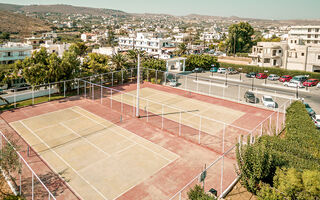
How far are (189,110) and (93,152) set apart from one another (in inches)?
546

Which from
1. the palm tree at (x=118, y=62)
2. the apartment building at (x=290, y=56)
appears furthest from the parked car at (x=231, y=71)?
the palm tree at (x=118, y=62)

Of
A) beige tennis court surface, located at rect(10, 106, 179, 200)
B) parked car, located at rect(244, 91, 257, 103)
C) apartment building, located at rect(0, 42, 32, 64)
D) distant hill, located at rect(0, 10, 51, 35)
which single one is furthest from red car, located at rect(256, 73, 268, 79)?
distant hill, located at rect(0, 10, 51, 35)

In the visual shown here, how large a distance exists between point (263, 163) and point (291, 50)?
50669 millimetres

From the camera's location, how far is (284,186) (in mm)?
12125

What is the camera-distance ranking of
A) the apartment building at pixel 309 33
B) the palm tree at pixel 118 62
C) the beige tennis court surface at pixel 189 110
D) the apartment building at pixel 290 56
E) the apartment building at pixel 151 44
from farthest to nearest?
the apartment building at pixel 151 44 < the apartment building at pixel 309 33 < the apartment building at pixel 290 56 < the palm tree at pixel 118 62 < the beige tennis court surface at pixel 189 110

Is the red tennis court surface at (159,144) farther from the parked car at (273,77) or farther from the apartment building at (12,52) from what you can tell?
the apartment building at (12,52)

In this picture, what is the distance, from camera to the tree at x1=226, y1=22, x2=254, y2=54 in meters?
82.9

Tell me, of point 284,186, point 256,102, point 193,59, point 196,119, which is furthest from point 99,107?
point 193,59

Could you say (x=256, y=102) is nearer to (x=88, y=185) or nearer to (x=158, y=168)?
(x=158, y=168)

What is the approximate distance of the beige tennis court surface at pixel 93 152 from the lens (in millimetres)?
16719

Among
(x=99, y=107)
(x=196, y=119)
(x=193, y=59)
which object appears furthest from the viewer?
(x=193, y=59)

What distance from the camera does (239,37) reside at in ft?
275

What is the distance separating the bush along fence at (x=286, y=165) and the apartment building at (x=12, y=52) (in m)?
59.5

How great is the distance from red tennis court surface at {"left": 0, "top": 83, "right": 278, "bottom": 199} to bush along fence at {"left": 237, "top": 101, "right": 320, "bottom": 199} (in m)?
2.58
